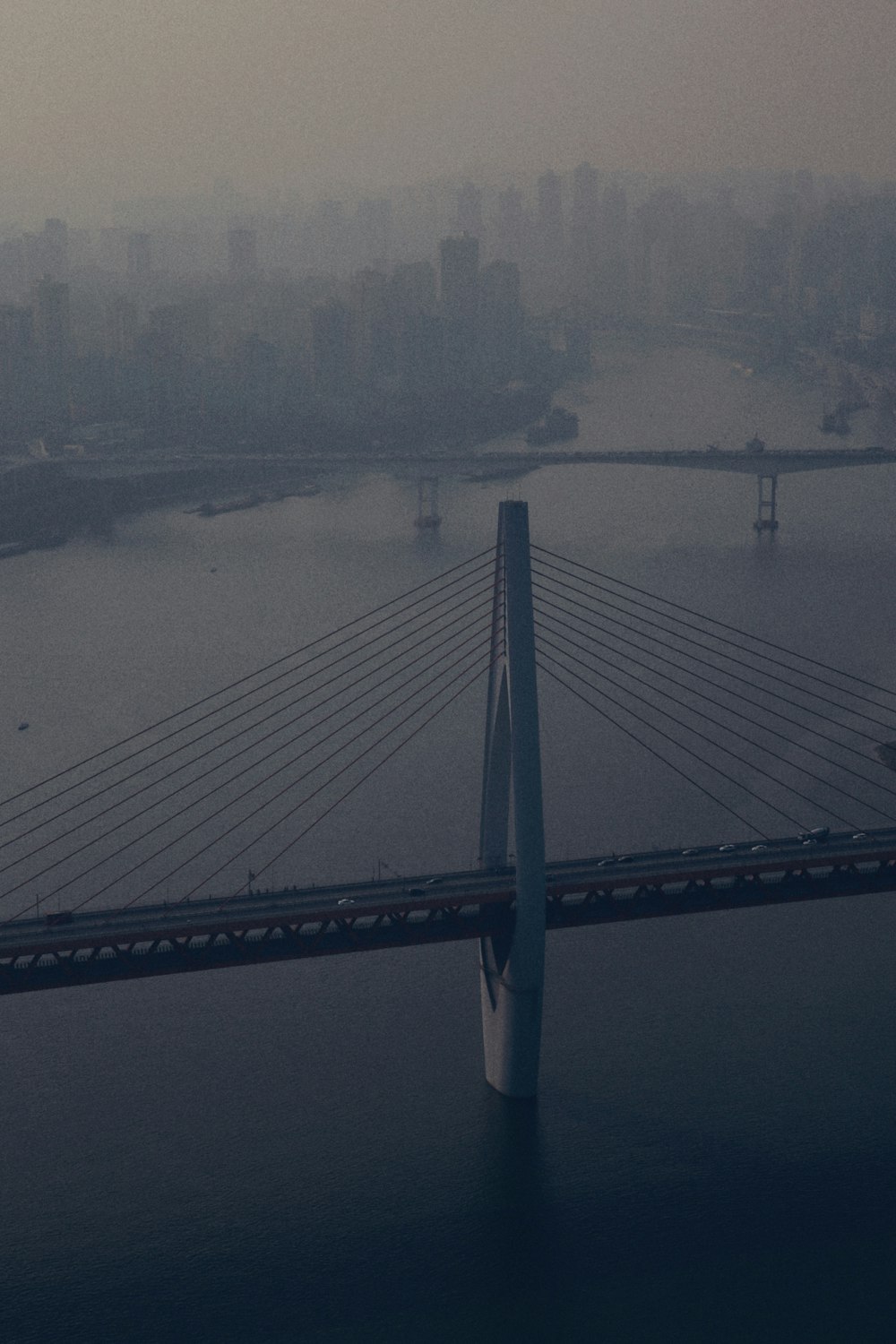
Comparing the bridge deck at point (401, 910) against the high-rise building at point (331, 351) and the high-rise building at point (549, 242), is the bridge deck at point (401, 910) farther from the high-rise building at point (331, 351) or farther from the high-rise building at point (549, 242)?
the high-rise building at point (549, 242)

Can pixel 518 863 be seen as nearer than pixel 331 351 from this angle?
Yes

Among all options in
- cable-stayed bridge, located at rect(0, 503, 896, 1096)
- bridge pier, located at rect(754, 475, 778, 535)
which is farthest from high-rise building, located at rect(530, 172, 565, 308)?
cable-stayed bridge, located at rect(0, 503, 896, 1096)

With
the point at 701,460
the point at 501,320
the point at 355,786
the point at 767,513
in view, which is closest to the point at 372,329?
the point at 501,320

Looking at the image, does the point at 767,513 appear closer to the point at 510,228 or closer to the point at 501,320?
the point at 501,320

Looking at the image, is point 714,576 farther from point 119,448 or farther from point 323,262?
point 323,262

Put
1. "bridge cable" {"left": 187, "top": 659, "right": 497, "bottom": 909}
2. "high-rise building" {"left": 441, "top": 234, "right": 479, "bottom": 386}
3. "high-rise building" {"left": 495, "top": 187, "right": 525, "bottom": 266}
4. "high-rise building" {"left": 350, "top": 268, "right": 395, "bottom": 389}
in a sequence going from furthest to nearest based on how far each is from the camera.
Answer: "high-rise building" {"left": 495, "top": 187, "right": 525, "bottom": 266}, "high-rise building" {"left": 441, "top": 234, "right": 479, "bottom": 386}, "high-rise building" {"left": 350, "top": 268, "right": 395, "bottom": 389}, "bridge cable" {"left": 187, "top": 659, "right": 497, "bottom": 909}

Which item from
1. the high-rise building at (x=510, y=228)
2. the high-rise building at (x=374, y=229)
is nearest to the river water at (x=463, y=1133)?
the high-rise building at (x=510, y=228)

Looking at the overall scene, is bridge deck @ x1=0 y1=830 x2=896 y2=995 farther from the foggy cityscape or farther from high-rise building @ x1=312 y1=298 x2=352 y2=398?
high-rise building @ x1=312 y1=298 x2=352 y2=398

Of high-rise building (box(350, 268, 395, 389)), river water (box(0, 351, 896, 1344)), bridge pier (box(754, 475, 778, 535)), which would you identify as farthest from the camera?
high-rise building (box(350, 268, 395, 389))
